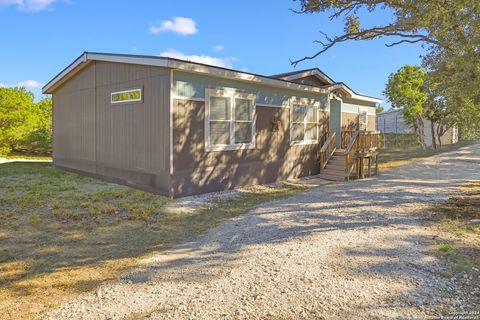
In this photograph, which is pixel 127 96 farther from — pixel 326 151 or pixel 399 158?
pixel 399 158

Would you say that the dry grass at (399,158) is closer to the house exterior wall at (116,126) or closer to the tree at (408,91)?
the tree at (408,91)

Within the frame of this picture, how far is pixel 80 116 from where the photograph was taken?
11492 mm

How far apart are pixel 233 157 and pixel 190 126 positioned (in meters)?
→ 1.72

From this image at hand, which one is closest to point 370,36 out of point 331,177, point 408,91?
point 331,177

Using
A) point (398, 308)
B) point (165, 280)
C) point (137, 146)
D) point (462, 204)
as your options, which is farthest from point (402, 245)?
point (137, 146)

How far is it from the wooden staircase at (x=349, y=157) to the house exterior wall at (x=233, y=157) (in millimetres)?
431

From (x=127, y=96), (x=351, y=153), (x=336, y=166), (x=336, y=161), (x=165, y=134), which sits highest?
(x=127, y=96)

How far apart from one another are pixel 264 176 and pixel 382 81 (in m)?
17.7

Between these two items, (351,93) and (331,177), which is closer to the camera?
(331,177)

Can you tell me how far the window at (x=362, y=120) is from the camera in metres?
15.4

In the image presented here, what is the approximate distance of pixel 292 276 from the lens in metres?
3.62

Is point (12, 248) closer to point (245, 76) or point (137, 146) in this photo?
point (137, 146)

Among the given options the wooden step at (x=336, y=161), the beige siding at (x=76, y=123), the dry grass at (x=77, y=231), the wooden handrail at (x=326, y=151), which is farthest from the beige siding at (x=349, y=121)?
the beige siding at (x=76, y=123)

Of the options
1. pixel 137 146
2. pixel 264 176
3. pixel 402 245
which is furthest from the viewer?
pixel 264 176
